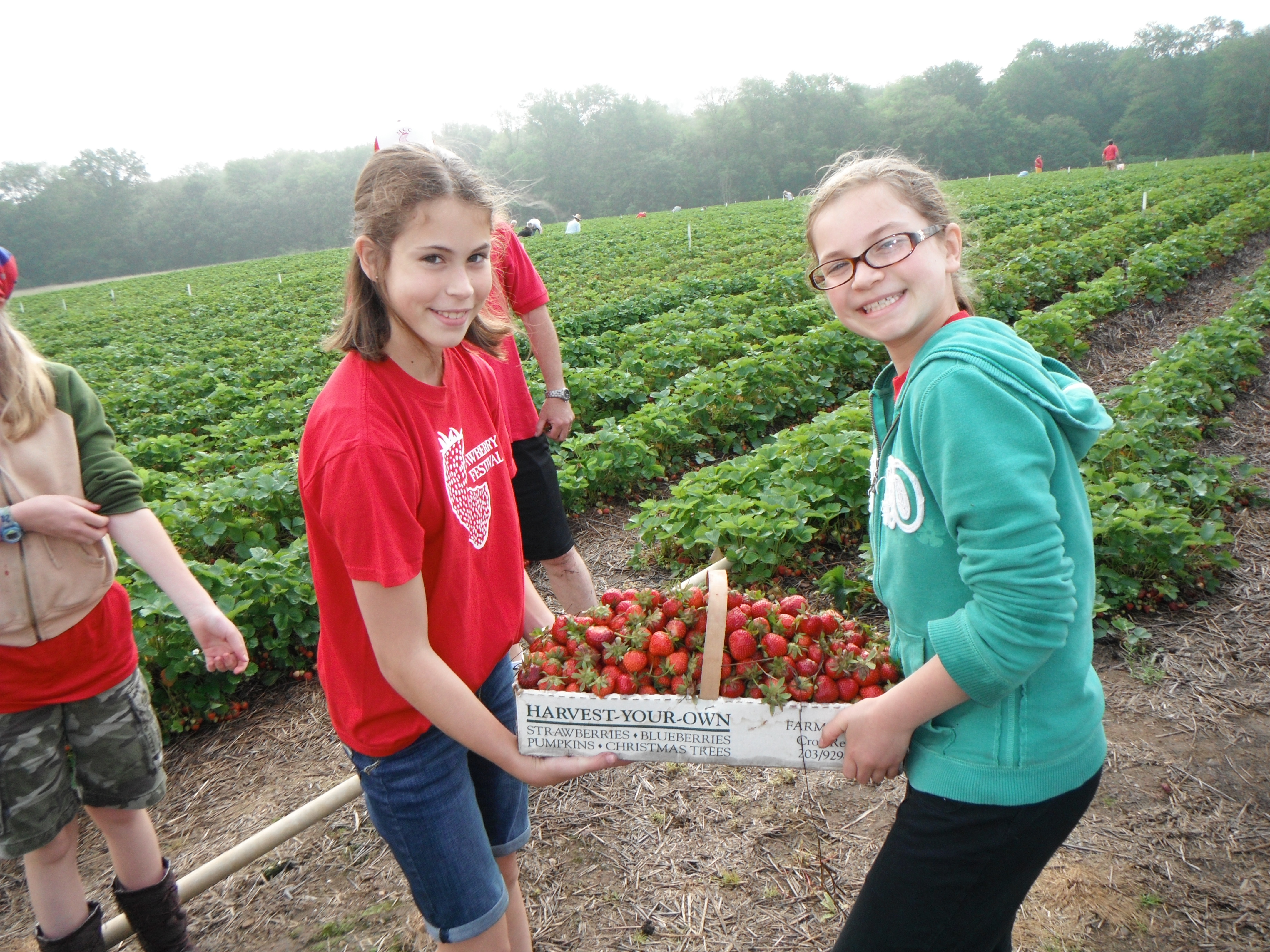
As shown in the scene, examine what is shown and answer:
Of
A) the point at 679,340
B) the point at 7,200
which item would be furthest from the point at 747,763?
the point at 7,200

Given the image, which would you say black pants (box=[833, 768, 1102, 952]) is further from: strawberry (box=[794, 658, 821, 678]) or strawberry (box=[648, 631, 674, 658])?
strawberry (box=[648, 631, 674, 658])

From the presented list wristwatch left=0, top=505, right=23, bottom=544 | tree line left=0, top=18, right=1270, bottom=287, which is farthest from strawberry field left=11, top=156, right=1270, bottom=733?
tree line left=0, top=18, right=1270, bottom=287

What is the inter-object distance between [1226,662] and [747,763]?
3.01m

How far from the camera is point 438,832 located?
1603 mm

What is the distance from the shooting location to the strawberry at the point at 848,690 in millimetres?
1533

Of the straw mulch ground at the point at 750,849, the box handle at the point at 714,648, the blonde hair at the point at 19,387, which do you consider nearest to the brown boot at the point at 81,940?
the straw mulch ground at the point at 750,849

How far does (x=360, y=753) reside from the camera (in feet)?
5.39

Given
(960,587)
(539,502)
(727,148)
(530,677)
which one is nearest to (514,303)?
(539,502)

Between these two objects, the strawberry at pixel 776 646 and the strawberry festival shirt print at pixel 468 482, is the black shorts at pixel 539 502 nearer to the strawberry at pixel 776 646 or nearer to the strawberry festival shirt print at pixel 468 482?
the strawberry festival shirt print at pixel 468 482

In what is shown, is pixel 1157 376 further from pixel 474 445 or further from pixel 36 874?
pixel 36 874

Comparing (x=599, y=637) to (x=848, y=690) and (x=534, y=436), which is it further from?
(x=534, y=436)

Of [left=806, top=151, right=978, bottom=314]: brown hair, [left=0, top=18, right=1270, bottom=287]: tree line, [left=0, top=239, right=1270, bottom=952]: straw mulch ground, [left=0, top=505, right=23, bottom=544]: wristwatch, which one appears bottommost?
[left=0, top=239, right=1270, bottom=952]: straw mulch ground

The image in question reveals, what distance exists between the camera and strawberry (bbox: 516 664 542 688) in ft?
5.42

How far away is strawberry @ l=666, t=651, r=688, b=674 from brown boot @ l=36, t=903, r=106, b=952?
189 centimetres
